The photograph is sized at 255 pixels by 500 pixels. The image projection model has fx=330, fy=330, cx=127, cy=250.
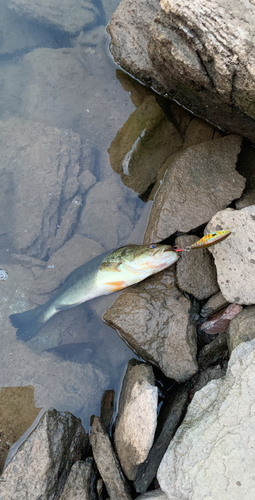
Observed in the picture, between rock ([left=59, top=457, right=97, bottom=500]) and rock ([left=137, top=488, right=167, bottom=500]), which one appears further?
rock ([left=59, top=457, right=97, bottom=500])

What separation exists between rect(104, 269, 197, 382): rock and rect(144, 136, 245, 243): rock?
29.6 inches

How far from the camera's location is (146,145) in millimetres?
4660

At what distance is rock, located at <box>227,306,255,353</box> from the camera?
10.2 ft

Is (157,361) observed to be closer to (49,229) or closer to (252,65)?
(49,229)

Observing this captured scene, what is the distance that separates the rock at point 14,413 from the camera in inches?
148

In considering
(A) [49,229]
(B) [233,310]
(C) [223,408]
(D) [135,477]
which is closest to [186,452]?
(C) [223,408]

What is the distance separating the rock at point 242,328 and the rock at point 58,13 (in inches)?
204

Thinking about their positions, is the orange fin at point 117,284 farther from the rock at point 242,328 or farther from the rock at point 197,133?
the rock at point 197,133

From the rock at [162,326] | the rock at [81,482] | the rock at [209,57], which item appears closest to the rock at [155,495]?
the rock at [81,482]

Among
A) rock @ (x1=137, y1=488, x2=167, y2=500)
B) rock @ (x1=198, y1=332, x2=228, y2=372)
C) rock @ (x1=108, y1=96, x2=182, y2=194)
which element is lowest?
rock @ (x1=198, y1=332, x2=228, y2=372)

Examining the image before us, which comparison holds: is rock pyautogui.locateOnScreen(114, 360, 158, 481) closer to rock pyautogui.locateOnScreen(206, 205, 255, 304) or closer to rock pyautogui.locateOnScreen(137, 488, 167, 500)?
rock pyautogui.locateOnScreen(137, 488, 167, 500)

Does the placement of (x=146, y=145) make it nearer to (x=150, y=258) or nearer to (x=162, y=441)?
(x=150, y=258)

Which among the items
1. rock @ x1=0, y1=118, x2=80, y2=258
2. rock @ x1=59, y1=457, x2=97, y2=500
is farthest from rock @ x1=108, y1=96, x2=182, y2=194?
rock @ x1=59, y1=457, x2=97, y2=500

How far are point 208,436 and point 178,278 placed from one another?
167cm
